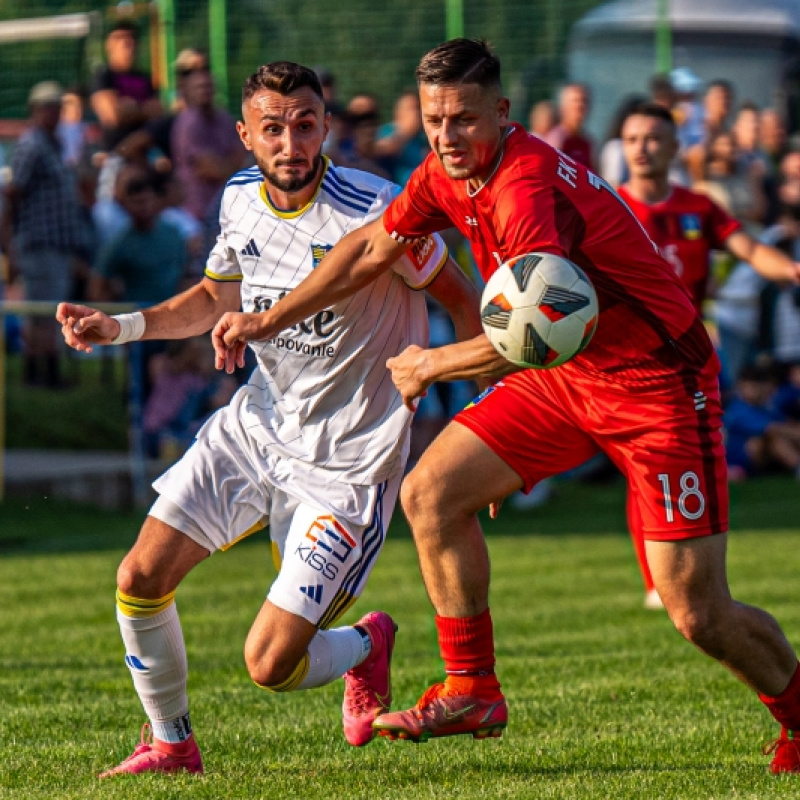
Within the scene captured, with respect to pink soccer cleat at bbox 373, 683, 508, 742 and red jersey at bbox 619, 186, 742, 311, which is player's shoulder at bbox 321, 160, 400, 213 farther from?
red jersey at bbox 619, 186, 742, 311

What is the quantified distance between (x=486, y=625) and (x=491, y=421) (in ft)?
2.39

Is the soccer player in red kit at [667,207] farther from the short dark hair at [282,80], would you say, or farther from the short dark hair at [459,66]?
the short dark hair at [459,66]

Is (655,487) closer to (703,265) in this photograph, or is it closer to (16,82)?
(703,265)

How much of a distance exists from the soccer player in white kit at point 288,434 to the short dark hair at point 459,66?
0.75 m

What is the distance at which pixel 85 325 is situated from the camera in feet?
19.1

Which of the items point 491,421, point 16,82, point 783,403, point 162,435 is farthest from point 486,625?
point 16,82

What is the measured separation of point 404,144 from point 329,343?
1055 centimetres

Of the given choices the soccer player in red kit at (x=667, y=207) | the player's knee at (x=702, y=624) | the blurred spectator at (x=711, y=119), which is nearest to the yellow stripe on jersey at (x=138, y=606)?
the player's knee at (x=702, y=624)

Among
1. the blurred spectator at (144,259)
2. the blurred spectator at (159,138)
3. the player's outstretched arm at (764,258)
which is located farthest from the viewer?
the blurred spectator at (159,138)

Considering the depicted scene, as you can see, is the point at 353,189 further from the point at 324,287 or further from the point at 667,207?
the point at 667,207

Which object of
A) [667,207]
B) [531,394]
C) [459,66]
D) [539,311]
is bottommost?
[667,207]

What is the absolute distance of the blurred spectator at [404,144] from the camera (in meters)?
15.9

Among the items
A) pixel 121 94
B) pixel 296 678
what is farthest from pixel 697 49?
pixel 296 678

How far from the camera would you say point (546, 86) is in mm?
20219
